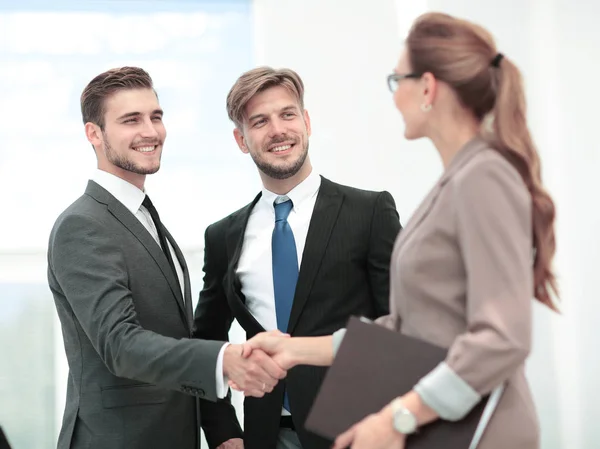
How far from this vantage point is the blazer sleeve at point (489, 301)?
1.43 m

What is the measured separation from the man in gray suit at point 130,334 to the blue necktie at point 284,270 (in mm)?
199

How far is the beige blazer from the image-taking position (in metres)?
1.43

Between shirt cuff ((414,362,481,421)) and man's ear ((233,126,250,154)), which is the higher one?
man's ear ((233,126,250,154))

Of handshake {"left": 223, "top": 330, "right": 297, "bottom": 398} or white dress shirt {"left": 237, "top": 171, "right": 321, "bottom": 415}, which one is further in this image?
white dress shirt {"left": 237, "top": 171, "right": 321, "bottom": 415}

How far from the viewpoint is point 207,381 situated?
2.23 m

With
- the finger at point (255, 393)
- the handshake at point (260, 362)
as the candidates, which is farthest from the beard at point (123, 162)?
the finger at point (255, 393)

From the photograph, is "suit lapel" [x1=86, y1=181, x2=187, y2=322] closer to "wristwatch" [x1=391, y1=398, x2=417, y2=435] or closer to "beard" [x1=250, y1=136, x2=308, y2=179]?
"beard" [x1=250, y1=136, x2=308, y2=179]

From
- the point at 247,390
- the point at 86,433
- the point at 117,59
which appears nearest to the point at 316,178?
the point at 247,390

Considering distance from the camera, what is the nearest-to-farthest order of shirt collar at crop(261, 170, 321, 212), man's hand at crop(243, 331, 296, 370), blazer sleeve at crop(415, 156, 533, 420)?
blazer sleeve at crop(415, 156, 533, 420), man's hand at crop(243, 331, 296, 370), shirt collar at crop(261, 170, 321, 212)

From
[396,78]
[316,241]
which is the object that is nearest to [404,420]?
[396,78]

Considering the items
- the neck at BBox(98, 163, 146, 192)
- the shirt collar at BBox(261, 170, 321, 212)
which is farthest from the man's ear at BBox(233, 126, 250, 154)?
the neck at BBox(98, 163, 146, 192)

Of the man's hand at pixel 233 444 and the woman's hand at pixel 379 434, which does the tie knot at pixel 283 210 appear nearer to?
the man's hand at pixel 233 444

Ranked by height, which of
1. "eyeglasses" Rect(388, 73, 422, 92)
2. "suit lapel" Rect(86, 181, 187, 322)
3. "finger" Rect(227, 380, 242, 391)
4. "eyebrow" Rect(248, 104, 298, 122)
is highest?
"eyeglasses" Rect(388, 73, 422, 92)

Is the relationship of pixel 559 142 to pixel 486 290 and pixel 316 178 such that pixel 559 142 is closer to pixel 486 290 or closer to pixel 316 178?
pixel 316 178
